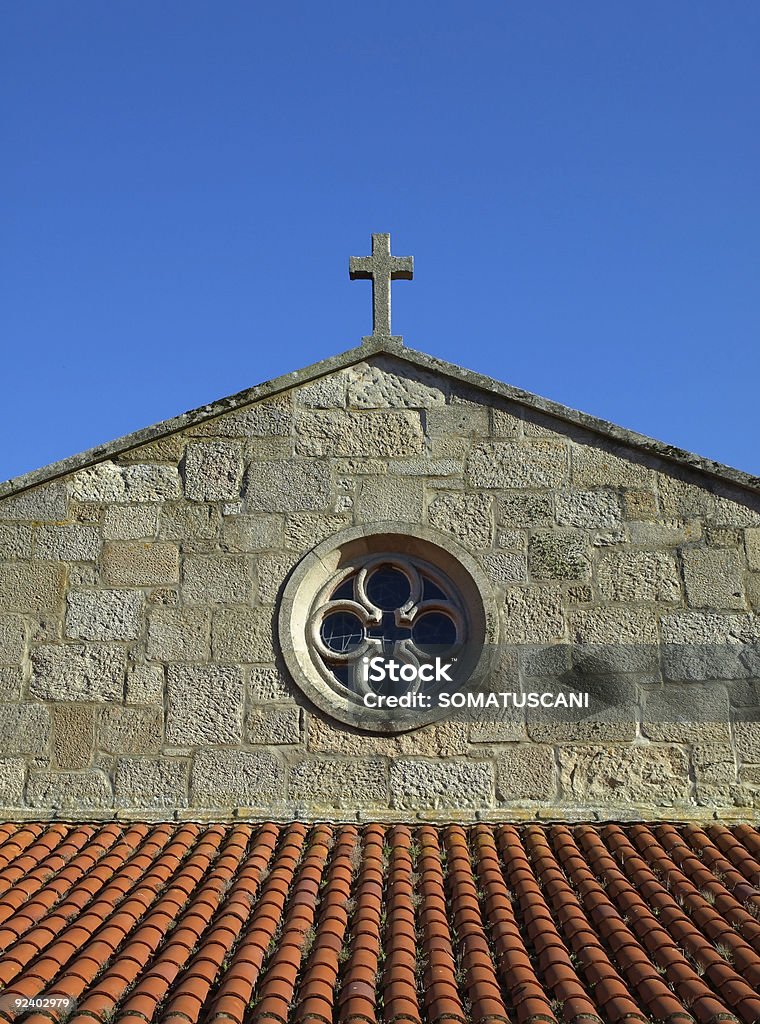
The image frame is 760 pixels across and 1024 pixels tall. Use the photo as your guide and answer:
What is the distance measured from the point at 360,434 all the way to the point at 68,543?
6.21 ft

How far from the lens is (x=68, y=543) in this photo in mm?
6949

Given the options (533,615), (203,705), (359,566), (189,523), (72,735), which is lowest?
(72,735)

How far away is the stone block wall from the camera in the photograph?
6.46 meters

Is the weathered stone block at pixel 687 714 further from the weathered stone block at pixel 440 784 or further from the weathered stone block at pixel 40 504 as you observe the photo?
the weathered stone block at pixel 40 504

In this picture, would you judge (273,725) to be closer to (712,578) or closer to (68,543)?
(68,543)

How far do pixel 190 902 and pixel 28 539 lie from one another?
264cm

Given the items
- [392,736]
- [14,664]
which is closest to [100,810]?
[14,664]

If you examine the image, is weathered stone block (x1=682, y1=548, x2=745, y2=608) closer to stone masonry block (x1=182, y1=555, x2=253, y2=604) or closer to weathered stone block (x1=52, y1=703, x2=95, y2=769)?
stone masonry block (x1=182, y1=555, x2=253, y2=604)

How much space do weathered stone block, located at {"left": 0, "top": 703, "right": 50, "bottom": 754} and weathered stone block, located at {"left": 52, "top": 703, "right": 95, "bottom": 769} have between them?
0.06 meters

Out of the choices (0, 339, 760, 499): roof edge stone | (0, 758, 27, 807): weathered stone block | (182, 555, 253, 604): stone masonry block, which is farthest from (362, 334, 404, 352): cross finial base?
A: (0, 758, 27, 807): weathered stone block

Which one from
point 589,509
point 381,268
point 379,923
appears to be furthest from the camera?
point 381,268

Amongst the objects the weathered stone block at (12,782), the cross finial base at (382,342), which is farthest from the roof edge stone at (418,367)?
the weathered stone block at (12,782)

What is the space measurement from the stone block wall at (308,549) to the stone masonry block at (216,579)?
13mm

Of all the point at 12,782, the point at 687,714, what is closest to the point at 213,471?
the point at 12,782
